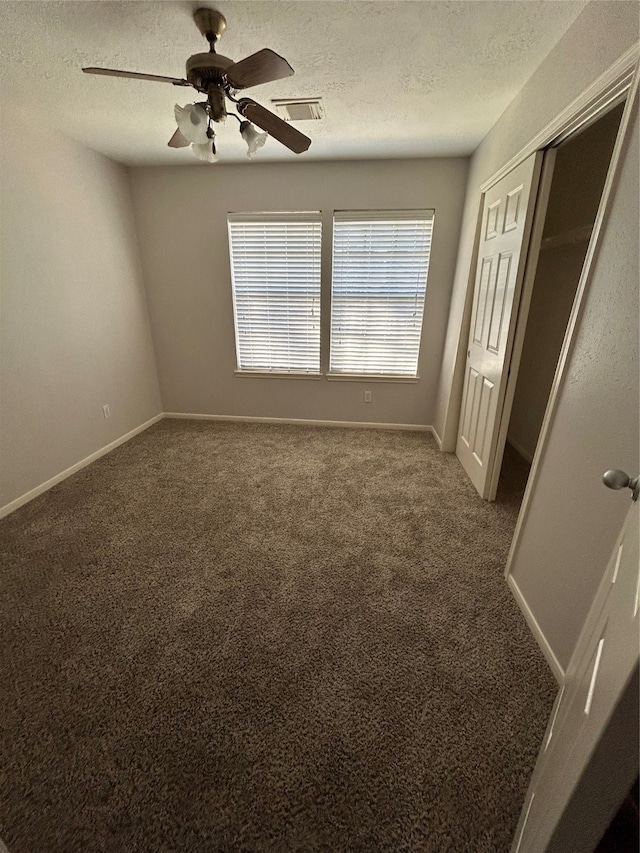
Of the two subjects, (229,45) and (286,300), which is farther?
(286,300)

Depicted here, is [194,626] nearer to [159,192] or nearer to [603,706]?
[603,706]

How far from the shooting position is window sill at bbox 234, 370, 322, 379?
11.9 feet

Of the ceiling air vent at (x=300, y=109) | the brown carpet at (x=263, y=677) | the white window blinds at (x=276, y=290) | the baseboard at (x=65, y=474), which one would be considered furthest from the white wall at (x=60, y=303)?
the ceiling air vent at (x=300, y=109)

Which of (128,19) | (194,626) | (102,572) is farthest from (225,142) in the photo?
(194,626)

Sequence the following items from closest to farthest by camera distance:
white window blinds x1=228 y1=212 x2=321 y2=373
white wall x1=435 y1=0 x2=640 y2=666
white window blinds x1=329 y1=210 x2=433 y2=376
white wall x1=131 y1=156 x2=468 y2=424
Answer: white wall x1=435 y1=0 x2=640 y2=666, white wall x1=131 y1=156 x2=468 y2=424, white window blinds x1=329 y1=210 x2=433 y2=376, white window blinds x1=228 y1=212 x2=321 y2=373

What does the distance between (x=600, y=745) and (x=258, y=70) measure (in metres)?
2.02

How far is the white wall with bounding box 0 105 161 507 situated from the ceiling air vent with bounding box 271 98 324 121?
1.69 m

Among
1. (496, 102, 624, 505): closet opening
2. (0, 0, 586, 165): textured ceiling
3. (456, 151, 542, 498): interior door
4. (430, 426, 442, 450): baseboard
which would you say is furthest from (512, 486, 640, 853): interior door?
(430, 426, 442, 450): baseboard

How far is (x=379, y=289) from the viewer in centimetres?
327

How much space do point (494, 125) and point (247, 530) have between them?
316 cm

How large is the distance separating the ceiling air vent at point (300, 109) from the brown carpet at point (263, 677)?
2.54m

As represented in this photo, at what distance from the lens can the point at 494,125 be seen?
89.0 inches

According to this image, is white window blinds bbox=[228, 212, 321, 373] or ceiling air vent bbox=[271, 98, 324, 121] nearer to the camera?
ceiling air vent bbox=[271, 98, 324, 121]

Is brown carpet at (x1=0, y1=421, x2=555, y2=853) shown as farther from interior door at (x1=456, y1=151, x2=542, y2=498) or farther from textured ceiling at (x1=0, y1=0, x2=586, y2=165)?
textured ceiling at (x1=0, y1=0, x2=586, y2=165)
